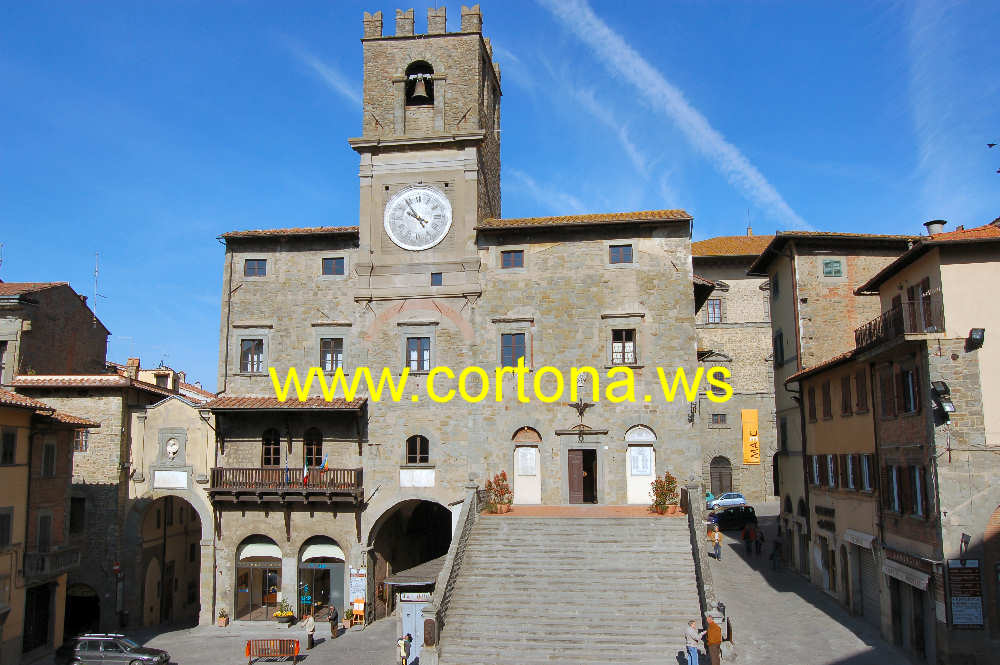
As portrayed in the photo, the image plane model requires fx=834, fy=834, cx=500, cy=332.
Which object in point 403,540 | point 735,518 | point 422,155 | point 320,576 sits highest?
point 422,155

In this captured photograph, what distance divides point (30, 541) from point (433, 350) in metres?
15.6

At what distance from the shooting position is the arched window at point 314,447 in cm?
3409

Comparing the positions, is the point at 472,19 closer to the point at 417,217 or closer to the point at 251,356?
the point at 417,217

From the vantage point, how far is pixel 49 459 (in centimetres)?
3005

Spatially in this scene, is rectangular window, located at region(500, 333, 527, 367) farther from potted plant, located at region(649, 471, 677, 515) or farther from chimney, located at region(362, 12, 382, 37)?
chimney, located at region(362, 12, 382, 37)

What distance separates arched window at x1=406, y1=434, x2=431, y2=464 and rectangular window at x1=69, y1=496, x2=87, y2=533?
45.4 feet

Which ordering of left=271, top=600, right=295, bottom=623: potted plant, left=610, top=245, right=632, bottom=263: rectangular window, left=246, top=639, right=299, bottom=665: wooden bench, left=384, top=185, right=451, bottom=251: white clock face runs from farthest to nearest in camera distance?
left=384, top=185, right=451, bottom=251: white clock face
left=610, top=245, right=632, bottom=263: rectangular window
left=271, top=600, right=295, bottom=623: potted plant
left=246, top=639, right=299, bottom=665: wooden bench

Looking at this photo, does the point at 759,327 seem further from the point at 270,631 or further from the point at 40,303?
the point at 40,303

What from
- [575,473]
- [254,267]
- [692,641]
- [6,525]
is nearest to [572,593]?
[692,641]

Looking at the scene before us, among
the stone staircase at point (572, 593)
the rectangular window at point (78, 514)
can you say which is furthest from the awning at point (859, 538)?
the rectangular window at point (78, 514)

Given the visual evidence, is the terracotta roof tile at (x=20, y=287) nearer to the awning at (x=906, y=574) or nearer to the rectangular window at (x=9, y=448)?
the rectangular window at (x=9, y=448)

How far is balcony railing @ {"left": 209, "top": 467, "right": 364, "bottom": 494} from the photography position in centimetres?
3272

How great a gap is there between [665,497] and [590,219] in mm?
11235

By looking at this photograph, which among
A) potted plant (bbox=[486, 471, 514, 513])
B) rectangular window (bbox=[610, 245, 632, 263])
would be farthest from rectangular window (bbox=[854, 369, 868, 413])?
potted plant (bbox=[486, 471, 514, 513])
